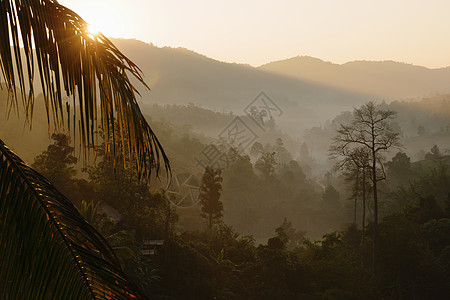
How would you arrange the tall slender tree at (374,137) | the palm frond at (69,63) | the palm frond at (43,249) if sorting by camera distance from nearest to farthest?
the palm frond at (43,249) < the palm frond at (69,63) < the tall slender tree at (374,137)

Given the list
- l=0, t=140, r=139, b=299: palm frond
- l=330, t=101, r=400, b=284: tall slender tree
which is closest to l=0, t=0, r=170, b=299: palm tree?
l=0, t=140, r=139, b=299: palm frond

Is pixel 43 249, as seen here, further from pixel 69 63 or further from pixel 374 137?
→ pixel 374 137

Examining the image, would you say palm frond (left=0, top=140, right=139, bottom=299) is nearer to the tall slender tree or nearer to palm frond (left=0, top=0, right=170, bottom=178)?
palm frond (left=0, top=0, right=170, bottom=178)

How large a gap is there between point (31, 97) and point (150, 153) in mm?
636

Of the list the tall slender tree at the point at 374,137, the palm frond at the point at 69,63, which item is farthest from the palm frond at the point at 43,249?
the tall slender tree at the point at 374,137

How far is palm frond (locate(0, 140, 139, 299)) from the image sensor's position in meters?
1.67

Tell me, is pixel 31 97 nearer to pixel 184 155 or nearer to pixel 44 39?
pixel 44 39

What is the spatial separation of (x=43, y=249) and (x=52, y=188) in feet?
1.02

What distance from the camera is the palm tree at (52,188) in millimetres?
1689

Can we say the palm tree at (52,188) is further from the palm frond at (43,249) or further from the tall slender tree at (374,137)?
the tall slender tree at (374,137)

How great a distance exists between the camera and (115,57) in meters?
2.01

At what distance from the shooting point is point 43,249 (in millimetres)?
1718

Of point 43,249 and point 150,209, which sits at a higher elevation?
point 43,249

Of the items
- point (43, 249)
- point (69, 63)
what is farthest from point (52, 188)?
point (69, 63)
